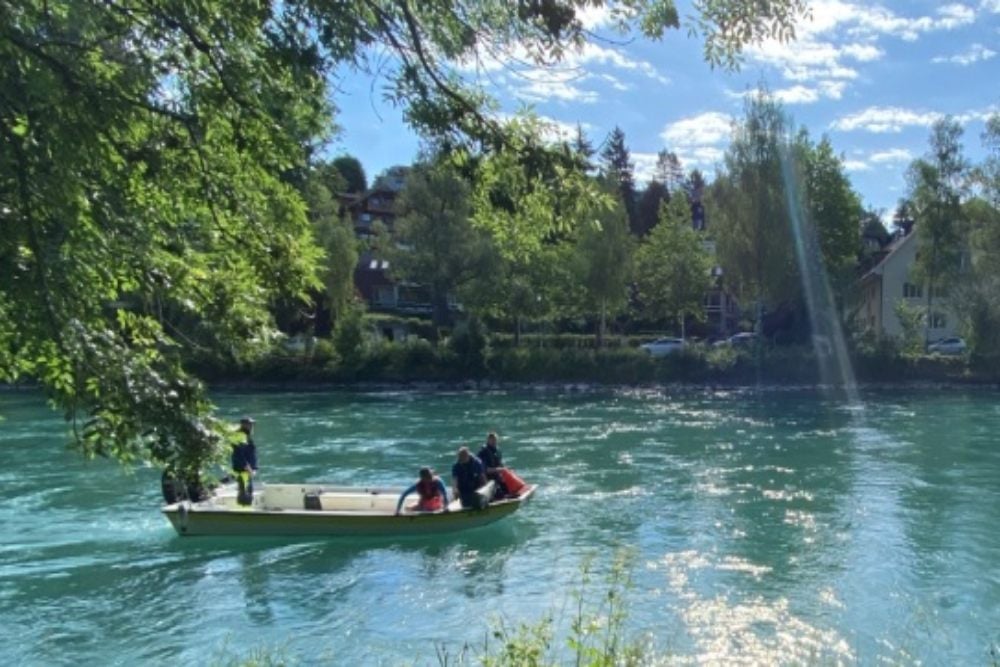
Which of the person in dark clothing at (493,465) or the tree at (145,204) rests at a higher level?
the tree at (145,204)

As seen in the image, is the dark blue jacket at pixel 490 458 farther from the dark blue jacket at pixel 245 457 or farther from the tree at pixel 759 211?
the tree at pixel 759 211

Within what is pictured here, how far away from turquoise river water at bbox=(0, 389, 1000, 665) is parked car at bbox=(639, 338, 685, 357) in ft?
70.0

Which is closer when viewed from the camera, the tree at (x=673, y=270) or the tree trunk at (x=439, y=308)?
the tree trunk at (x=439, y=308)

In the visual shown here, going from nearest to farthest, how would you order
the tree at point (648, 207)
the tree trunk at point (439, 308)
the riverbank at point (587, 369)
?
the riverbank at point (587, 369) < the tree trunk at point (439, 308) < the tree at point (648, 207)

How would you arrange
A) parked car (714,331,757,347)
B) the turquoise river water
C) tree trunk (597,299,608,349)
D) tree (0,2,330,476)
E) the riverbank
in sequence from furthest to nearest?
tree trunk (597,299,608,349) < parked car (714,331,757,347) < the riverbank < the turquoise river water < tree (0,2,330,476)

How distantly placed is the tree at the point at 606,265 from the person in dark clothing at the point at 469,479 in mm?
35955

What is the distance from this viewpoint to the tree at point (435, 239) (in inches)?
1972

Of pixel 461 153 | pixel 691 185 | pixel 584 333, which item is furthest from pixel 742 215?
pixel 691 185

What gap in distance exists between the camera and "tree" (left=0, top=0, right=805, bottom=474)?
11.6 ft

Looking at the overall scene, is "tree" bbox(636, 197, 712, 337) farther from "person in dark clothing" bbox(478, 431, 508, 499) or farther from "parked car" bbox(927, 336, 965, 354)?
"person in dark clothing" bbox(478, 431, 508, 499)

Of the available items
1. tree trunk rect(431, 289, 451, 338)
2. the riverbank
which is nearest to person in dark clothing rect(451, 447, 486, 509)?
the riverbank

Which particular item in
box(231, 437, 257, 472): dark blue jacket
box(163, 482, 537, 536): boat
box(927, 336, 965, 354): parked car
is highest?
box(927, 336, 965, 354): parked car

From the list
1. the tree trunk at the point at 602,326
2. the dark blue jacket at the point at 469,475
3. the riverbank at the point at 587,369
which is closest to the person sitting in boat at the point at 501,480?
the dark blue jacket at the point at 469,475

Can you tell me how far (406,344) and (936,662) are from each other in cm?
3955
